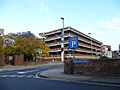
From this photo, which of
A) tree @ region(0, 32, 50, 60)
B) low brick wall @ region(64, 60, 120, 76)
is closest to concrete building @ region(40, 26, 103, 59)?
tree @ region(0, 32, 50, 60)

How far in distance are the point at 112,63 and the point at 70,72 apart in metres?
5.25

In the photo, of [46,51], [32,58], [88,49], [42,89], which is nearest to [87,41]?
[88,49]

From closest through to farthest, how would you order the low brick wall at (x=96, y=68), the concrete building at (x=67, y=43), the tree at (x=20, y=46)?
1. the low brick wall at (x=96, y=68)
2. the tree at (x=20, y=46)
3. the concrete building at (x=67, y=43)

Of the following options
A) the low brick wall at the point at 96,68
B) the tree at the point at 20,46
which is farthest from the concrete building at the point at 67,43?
the low brick wall at the point at 96,68

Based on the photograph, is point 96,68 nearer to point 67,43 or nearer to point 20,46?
point 20,46

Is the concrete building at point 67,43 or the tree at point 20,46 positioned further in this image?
the concrete building at point 67,43

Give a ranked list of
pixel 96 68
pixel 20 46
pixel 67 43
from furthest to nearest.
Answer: pixel 67 43
pixel 20 46
pixel 96 68

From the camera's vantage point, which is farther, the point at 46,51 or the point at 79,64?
the point at 46,51

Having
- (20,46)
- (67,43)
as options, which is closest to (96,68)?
(20,46)

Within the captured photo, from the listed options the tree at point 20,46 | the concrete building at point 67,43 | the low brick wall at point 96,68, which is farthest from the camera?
the concrete building at point 67,43

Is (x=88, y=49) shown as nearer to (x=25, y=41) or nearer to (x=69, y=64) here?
(x=25, y=41)

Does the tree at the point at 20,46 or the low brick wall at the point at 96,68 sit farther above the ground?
the tree at the point at 20,46

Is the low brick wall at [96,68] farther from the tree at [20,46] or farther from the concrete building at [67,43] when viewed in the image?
the concrete building at [67,43]

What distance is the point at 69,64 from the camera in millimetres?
25547
